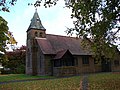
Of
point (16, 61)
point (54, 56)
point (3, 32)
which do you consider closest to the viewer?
point (3, 32)

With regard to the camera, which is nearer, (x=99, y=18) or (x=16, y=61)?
(x=99, y=18)

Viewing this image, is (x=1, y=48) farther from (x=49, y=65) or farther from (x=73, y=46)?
(x=73, y=46)

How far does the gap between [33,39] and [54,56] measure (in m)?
5.98

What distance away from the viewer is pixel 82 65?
42.2 meters

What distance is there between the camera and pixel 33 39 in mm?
42438

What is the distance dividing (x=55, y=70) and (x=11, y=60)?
24138 millimetres

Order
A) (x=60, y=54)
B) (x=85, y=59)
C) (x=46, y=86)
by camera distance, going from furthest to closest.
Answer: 1. (x=85, y=59)
2. (x=60, y=54)
3. (x=46, y=86)

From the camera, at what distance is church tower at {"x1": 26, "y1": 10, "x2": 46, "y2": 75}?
42178 mm

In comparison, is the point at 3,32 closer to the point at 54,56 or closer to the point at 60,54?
the point at 60,54

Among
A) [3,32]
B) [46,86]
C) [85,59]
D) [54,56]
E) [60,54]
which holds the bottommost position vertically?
[46,86]

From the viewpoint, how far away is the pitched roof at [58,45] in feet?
132

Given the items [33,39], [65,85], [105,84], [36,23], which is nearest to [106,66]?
[33,39]

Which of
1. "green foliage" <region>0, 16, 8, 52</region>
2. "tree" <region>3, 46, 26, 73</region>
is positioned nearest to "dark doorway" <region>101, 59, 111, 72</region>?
"tree" <region>3, 46, 26, 73</region>

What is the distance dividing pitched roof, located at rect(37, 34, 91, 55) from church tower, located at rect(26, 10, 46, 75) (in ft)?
4.84
